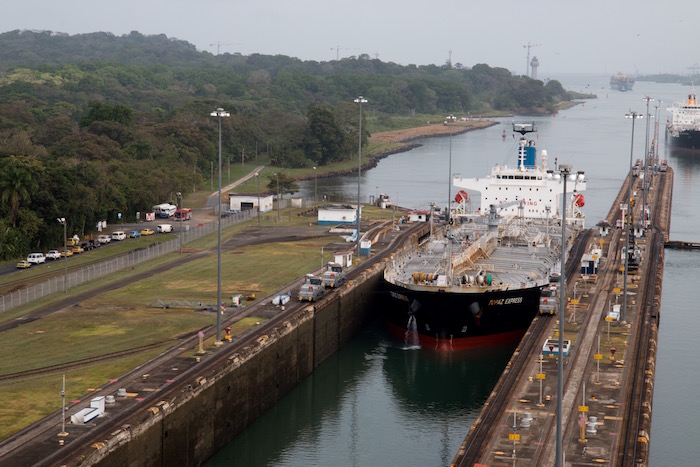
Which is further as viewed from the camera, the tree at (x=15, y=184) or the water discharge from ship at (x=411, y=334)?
the tree at (x=15, y=184)

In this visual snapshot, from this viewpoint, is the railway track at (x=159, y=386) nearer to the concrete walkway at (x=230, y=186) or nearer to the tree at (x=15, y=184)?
the tree at (x=15, y=184)

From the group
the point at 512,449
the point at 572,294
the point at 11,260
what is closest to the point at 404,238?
the point at 572,294

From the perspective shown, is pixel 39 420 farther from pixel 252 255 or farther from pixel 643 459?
pixel 252 255

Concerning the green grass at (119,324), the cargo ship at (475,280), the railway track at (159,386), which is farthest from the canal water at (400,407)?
the green grass at (119,324)

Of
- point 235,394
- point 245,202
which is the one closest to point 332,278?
point 235,394

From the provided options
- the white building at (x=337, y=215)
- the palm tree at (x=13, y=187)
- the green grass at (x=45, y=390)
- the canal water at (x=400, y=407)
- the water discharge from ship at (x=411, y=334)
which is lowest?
the canal water at (x=400, y=407)

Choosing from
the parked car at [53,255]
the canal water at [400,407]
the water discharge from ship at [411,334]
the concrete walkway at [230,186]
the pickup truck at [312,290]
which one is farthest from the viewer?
the concrete walkway at [230,186]
